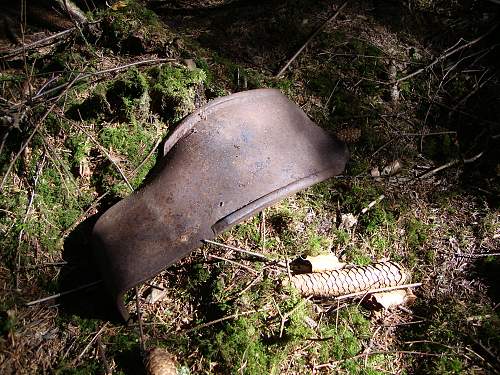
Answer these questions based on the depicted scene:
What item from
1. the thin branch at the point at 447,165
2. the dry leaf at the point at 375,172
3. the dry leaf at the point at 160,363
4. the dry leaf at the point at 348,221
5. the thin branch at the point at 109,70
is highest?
the thin branch at the point at 109,70

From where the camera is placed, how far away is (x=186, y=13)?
477 cm

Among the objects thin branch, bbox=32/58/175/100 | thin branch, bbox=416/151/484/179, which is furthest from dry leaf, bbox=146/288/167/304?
thin branch, bbox=416/151/484/179

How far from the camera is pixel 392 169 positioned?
9.29 ft

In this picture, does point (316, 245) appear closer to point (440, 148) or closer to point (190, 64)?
point (440, 148)

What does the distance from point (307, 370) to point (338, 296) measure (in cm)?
46

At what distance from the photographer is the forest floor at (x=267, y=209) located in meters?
2.01

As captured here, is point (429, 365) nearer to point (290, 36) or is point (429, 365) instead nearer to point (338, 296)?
point (338, 296)

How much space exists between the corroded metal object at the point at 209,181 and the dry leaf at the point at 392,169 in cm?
59

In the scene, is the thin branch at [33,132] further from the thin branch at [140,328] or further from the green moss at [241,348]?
the green moss at [241,348]

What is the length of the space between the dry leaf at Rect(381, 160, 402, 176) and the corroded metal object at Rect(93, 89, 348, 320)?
1.93 feet

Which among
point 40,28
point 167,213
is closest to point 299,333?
point 167,213

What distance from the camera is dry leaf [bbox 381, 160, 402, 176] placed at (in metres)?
2.82

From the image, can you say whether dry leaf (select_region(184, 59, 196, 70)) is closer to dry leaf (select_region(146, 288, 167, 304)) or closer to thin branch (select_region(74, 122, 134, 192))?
thin branch (select_region(74, 122, 134, 192))

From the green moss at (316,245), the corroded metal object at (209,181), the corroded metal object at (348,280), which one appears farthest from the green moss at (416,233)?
the corroded metal object at (209,181)
